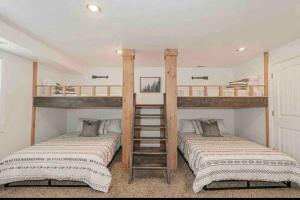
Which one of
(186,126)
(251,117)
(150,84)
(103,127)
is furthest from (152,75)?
(251,117)

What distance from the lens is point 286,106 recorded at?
333 centimetres

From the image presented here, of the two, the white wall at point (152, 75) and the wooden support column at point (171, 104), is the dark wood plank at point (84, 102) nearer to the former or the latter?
the wooden support column at point (171, 104)

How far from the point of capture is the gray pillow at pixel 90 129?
4320mm

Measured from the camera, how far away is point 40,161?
105 inches

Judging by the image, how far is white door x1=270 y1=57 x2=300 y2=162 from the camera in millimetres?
3109

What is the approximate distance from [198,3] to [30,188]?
324 cm

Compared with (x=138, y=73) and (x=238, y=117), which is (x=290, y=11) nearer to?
(x=238, y=117)

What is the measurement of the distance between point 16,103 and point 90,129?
1545 millimetres

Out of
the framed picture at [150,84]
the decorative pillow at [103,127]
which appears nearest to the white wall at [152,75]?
the framed picture at [150,84]

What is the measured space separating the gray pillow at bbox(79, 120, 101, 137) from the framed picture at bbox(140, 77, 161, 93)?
1599 mm

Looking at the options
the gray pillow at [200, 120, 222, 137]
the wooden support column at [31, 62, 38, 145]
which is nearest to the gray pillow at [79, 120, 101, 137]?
the wooden support column at [31, 62, 38, 145]

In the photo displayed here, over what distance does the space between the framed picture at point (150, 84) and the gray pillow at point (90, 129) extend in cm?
160

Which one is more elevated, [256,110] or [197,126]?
[256,110]

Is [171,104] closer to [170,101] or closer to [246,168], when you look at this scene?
[170,101]
